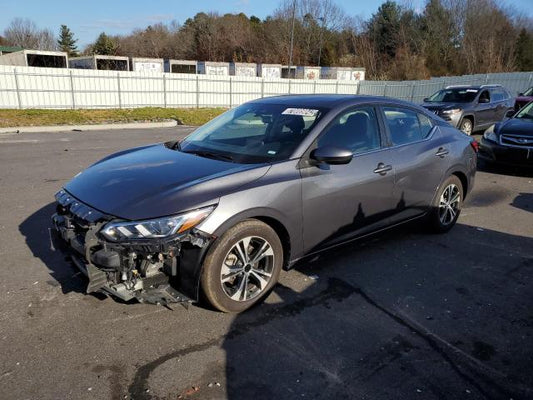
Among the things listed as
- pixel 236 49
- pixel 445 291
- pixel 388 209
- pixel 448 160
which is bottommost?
pixel 445 291

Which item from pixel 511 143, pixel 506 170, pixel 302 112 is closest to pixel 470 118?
pixel 506 170

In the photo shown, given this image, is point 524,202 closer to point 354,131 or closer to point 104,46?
point 354,131

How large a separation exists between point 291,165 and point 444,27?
59193 millimetres

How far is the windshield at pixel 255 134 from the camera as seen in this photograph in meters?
3.88

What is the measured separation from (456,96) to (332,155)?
1187cm

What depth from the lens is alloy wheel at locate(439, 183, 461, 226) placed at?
5320mm

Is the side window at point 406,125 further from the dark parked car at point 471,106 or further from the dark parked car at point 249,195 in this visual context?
the dark parked car at point 471,106

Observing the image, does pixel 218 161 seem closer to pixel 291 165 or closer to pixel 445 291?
pixel 291 165

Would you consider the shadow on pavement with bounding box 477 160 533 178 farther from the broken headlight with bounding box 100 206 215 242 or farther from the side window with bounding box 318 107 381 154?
the broken headlight with bounding box 100 206 215 242

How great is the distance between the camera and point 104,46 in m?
74.4

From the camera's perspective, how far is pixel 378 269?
4355 mm

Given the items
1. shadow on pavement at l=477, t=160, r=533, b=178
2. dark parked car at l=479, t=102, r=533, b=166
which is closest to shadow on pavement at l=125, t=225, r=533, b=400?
dark parked car at l=479, t=102, r=533, b=166

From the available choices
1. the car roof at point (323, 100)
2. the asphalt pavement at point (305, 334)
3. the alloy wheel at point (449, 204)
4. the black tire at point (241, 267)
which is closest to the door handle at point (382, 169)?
the car roof at point (323, 100)

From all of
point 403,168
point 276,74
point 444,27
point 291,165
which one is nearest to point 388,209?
point 403,168
